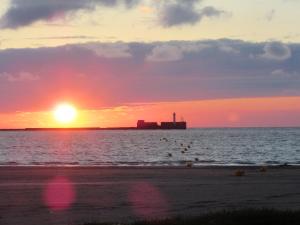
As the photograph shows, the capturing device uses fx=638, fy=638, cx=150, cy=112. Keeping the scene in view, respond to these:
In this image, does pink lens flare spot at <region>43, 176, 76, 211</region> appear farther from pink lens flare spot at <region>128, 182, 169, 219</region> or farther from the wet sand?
pink lens flare spot at <region>128, 182, 169, 219</region>

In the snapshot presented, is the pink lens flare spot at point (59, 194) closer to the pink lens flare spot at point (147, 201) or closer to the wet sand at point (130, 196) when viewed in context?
the wet sand at point (130, 196)

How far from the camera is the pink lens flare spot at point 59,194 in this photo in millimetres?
21828

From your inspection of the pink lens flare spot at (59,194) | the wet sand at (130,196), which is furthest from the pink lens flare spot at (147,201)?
the pink lens flare spot at (59,194)

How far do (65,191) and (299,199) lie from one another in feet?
31.5

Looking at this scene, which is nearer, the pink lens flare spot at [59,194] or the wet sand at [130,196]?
the wet sand at [130,196]

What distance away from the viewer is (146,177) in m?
34.5

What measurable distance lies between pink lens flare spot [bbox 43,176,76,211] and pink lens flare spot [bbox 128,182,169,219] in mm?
2286

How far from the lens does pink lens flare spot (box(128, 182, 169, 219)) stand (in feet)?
64.1

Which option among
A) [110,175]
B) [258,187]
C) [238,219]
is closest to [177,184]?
[258,187]

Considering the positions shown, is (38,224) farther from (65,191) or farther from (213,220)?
(65,191)

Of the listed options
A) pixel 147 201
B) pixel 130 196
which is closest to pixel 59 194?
pixel 130 196

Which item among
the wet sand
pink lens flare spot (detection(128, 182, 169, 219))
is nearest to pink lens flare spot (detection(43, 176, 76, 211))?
the wet sand

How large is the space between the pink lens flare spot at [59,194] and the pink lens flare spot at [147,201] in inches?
90.0

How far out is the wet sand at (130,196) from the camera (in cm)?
1953
